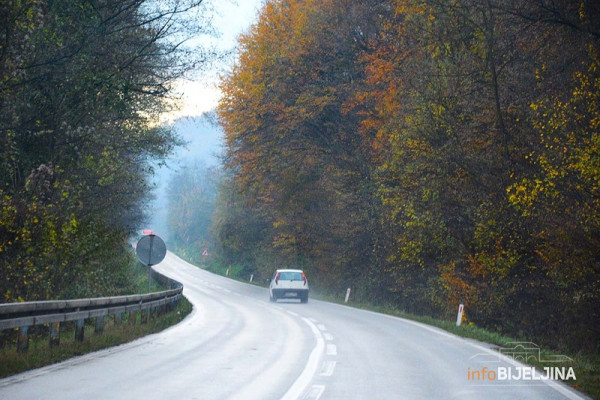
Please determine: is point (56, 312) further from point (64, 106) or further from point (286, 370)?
point (64, 106)

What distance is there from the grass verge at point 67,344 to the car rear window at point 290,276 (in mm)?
14178

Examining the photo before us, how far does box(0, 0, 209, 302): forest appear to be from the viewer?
14.9 metres

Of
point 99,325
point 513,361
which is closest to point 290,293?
point 99,325

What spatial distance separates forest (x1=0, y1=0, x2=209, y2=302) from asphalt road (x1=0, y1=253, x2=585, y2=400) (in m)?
2.98

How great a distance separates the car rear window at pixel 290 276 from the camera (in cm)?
3462

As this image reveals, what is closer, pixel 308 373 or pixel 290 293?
pixel 308 373

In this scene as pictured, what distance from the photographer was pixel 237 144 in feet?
132

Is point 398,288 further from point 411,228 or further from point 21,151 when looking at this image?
point 21,151

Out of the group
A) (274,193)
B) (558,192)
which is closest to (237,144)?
(274,193)

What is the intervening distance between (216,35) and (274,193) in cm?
2345

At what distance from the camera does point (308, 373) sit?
10.2 metres

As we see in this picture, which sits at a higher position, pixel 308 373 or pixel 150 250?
pixel 150 250
